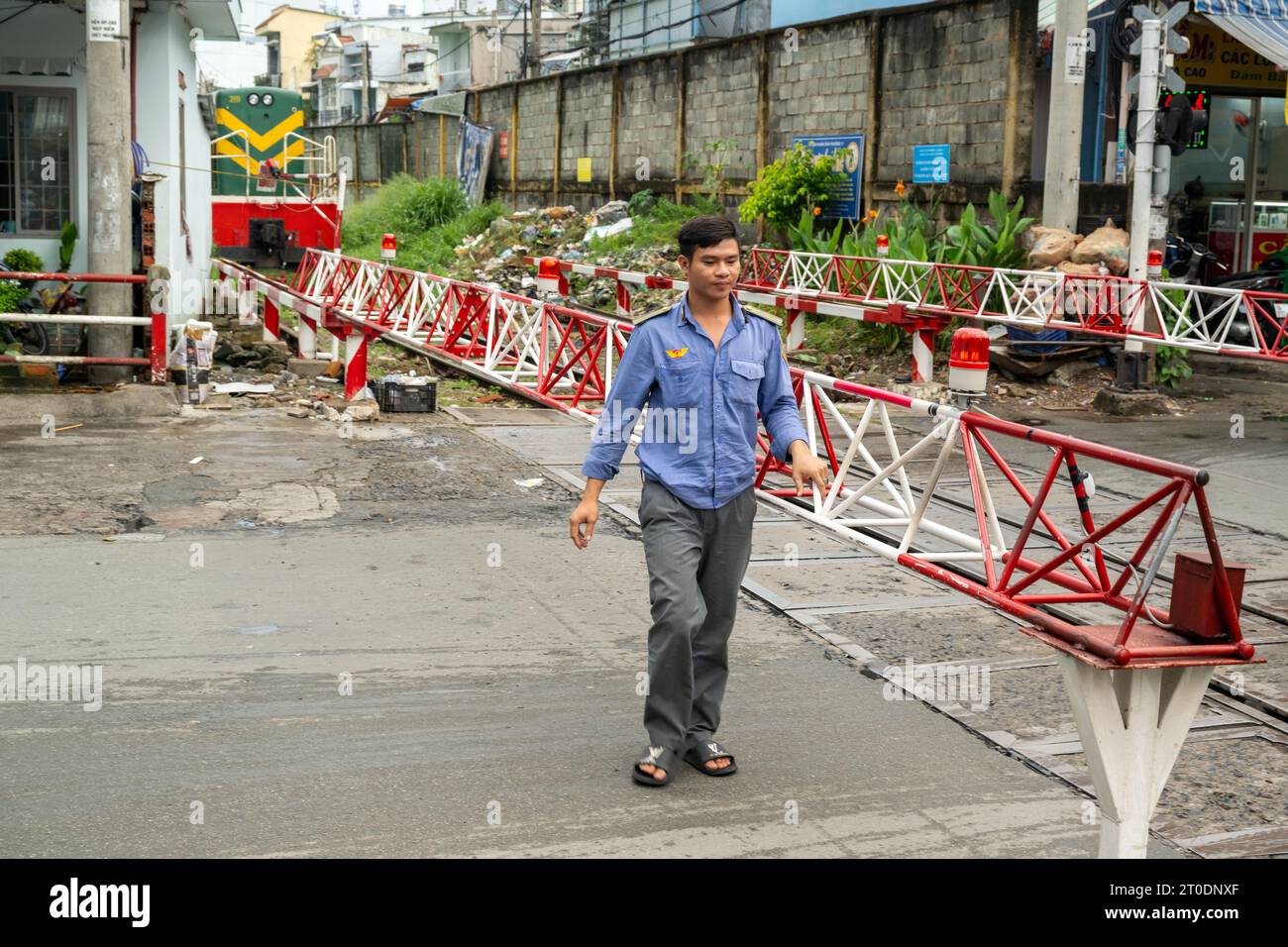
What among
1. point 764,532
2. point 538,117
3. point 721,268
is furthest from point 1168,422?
point 538,117

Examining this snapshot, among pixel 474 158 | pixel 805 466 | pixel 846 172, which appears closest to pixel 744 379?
pixel 805 466

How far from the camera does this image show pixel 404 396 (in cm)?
1302

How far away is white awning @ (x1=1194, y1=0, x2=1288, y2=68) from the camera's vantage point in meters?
16.6

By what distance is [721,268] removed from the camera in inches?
196

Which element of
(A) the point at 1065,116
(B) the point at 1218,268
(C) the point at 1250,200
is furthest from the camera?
(C) the point at 1250,200

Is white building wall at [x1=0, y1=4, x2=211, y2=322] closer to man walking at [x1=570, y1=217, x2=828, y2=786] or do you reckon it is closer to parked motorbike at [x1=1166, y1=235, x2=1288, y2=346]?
man walking at [x1=570, y1=217, x2=828, y2=786]

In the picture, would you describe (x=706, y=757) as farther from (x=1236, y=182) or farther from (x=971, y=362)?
(x=1236, y=182)

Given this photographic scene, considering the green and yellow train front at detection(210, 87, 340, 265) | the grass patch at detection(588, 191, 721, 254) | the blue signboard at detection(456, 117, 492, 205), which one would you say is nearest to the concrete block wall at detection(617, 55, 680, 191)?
the grass patch at detection(588, 191, 721, 254)

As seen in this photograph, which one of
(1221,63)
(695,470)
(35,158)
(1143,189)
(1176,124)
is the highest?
(1221,63)

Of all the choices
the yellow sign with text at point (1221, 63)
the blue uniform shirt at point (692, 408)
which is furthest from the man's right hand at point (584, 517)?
the yellow sign with text at point (1221, 63)

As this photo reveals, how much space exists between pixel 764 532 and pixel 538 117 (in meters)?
28.1

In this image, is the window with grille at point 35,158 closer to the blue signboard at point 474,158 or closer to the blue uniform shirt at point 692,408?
the blue uniform shirt at point 692,408

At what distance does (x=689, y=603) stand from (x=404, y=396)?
8.52m

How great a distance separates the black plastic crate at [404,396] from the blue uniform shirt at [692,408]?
804cm
